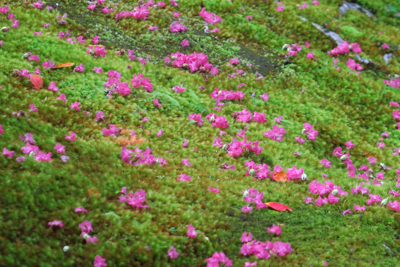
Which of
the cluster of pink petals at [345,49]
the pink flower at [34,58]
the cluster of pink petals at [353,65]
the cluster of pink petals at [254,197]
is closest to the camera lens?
the cluster of pink petals at [254,197]

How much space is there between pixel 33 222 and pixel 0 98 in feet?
7.63

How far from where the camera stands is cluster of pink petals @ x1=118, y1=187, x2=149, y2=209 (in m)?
4.48

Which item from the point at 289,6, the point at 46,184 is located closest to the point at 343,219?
the point at 46,184

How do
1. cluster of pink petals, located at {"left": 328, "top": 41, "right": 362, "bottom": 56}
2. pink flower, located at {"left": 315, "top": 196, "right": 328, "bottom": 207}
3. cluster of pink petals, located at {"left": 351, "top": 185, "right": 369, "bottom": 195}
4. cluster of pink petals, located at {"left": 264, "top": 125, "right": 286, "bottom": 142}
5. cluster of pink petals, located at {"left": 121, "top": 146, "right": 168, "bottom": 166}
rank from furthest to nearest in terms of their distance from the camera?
cluster of pink petals, located at {"left": 328, "top": 41, "right": 362, "bottom": 56} < cluster of pink petals, located at {"left": 264, "top": 125, "right": 286, "bottom": 142} < cluster of pink petals, located at {"left": 351, "top": 185, "right": 369, "bottom": 195} < pink flower, located at {"left": 315, "top": 196, "right": 328, "bottom": 207} < cluster of pink petals, located at {"left": 121, "top": 146, "right": 168, "bottom": 166}

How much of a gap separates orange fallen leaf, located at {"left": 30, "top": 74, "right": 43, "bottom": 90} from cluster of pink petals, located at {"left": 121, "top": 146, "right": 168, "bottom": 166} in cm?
194

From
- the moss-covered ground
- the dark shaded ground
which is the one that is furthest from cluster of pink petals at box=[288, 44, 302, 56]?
the dark shaded ground

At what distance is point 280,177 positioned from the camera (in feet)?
20.1

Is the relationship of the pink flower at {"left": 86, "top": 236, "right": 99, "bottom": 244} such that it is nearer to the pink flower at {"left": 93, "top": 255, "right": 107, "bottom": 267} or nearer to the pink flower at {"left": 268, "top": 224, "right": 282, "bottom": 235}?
the pink flower at {"left": 93, "top": 255, "right": 107, "bottom": 267}

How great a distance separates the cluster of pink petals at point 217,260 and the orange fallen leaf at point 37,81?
13.2 ft

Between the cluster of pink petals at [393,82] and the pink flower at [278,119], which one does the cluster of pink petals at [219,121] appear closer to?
the pink flower at [278,119]

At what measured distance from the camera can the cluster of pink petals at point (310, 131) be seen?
7.67 metres

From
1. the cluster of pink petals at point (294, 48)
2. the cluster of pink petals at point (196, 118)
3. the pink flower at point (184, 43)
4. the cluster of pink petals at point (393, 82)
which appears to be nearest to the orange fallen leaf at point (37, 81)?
the cluster of pink petals at point (196, 118)

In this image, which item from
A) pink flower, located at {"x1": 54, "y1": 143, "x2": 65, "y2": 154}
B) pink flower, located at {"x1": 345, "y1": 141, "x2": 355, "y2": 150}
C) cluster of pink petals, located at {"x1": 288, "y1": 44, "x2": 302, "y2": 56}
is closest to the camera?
pink flower, located at {"x1": 54, "y1": 143, "x2": 65, "y2": 154}

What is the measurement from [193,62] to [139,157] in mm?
3888
